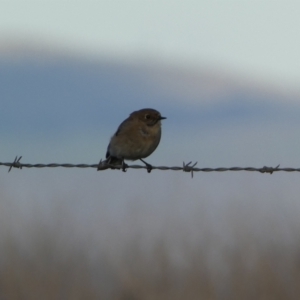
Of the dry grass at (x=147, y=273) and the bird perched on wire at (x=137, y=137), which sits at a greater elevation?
the bird perched on wire at (x=137, y=137)

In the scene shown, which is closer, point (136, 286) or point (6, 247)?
point (136, 286)

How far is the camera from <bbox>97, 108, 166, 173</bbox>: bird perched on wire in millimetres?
6766

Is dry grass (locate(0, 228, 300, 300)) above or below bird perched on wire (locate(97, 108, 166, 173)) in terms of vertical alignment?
below

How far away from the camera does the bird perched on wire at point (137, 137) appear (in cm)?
677

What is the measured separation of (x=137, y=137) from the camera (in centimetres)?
677

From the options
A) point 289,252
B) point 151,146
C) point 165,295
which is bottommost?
point 165,295

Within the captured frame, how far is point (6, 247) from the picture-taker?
24.3ft

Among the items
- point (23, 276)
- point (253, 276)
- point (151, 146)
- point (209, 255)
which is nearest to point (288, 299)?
point (253, 276)

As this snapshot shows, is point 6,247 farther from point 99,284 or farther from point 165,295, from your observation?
point 165,295

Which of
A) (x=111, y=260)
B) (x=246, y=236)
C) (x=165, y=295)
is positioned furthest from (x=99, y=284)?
(x=246, y=236)

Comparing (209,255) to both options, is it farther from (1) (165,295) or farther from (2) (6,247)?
(2) (6,247)

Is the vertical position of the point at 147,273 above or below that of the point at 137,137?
below

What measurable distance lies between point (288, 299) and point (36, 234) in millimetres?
2505

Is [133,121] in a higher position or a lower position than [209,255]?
higher
